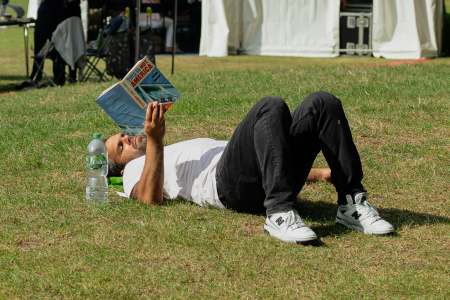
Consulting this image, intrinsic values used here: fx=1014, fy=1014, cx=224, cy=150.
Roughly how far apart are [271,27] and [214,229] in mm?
12753

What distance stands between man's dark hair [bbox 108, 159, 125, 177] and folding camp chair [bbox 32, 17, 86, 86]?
7.68 metres

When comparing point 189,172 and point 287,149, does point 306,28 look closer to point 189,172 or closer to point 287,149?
point 189,172

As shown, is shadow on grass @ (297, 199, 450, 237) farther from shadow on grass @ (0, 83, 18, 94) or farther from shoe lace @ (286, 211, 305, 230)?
shadow on grass @ (0, 83, 18, 94)

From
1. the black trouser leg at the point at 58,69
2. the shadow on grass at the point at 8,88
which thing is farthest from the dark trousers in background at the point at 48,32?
the shadow on grass at the point at 8,88

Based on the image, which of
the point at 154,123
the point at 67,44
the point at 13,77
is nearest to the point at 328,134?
the point at 154,123

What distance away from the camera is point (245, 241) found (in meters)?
5.13

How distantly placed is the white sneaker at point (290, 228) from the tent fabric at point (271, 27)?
12.5 m

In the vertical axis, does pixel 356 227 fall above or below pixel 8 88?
above

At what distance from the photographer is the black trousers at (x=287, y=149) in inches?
202

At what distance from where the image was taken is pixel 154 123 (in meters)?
5.37

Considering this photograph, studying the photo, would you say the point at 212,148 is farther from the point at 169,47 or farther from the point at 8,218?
the point at 169,47

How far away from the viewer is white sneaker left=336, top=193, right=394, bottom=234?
5.22 metres

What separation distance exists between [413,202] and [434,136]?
190 centimetres

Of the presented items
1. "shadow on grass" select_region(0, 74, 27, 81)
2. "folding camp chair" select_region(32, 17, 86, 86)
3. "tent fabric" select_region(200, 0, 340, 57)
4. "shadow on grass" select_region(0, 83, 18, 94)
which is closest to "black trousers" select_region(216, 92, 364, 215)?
"folding camp chair" select_region(32, 17, 86, 86)
